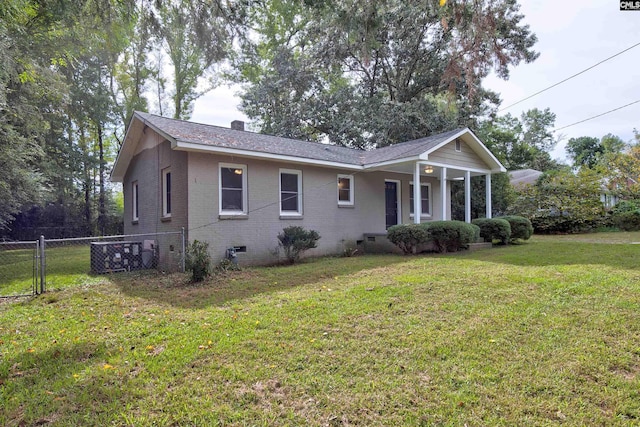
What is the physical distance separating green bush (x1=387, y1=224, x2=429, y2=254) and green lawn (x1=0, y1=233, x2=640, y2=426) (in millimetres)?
4433

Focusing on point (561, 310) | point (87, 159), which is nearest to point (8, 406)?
point (561, 310)

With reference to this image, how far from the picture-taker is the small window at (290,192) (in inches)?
421

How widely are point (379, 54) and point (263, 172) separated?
48.1 feet

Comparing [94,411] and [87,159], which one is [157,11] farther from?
[87,159]

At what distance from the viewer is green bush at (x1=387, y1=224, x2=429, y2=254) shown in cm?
1062

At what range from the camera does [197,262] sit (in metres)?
7.19

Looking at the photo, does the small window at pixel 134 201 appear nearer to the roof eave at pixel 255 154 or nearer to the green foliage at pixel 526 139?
the roof eave at pixel 255 154

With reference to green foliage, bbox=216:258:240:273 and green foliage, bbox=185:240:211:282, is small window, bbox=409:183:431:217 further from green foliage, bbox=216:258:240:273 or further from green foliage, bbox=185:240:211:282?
green foliage, bbox=185:240:211:282

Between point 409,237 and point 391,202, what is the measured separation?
334cm

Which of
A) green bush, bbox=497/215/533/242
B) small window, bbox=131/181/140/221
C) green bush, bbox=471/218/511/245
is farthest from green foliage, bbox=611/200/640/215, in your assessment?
small window, bbox=131/181/140/221

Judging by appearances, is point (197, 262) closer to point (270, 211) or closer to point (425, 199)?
point (270, 211)

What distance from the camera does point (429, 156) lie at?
11.9 m

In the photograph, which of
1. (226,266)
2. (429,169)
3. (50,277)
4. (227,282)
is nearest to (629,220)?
(429,169)

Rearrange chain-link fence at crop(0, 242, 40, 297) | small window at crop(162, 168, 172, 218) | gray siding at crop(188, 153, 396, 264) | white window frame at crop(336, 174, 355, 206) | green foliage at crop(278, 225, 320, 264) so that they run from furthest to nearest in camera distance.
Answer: white window frame at crop(336, 174, 355, 206)
small window at crop(162, 168, 172, 218)
green foliage at crop(278, 225, 320, 264)
gray siding at crop(188, 153, 396, 264)
chain-link fence at crop(0, 242, 40, 297)
